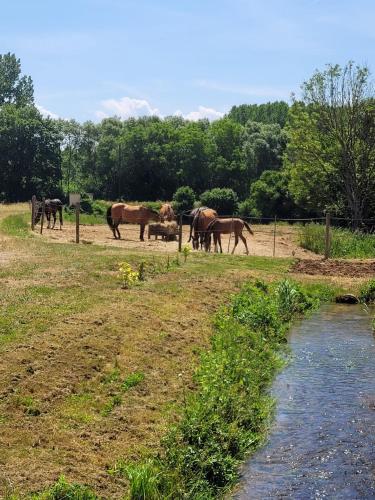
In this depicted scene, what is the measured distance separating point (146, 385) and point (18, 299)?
15.0ft

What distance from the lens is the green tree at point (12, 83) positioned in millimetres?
95250

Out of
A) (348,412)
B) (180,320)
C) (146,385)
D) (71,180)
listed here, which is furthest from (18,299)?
(71,180)

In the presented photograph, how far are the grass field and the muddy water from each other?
54.8 inches

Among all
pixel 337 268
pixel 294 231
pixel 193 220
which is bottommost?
pixel 337 268

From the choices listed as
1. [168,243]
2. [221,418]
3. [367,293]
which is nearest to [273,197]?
[168,243]

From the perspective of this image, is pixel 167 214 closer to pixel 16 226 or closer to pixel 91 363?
pixel 16 226

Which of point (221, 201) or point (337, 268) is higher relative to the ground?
point (221, 201)

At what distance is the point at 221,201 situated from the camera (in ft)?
186

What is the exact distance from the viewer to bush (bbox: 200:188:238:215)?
56.5m

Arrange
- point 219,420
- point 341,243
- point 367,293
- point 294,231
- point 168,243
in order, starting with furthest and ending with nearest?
point 294,231, point 168,243, point 341,243, point 367,293, point 219,420

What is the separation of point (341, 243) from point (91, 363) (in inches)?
811

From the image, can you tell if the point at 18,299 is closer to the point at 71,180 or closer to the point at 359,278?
the point at 359,278

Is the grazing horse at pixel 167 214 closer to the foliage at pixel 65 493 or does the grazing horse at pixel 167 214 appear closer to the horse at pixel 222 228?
the horse at pixel 222 228

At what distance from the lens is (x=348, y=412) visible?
9.78 metres
